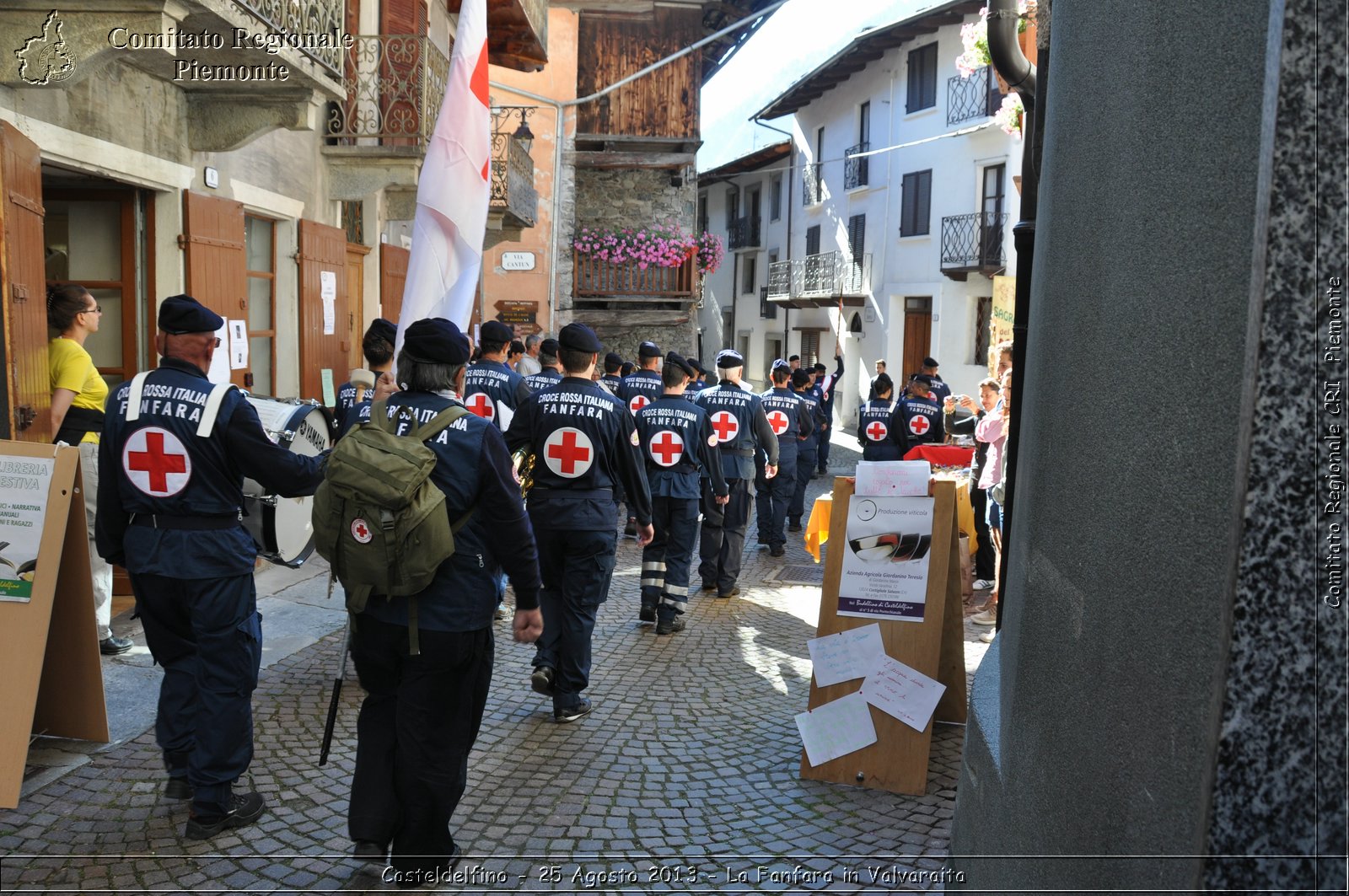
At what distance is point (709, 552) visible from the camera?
978 cm

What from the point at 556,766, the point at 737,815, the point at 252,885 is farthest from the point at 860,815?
the point at 252,885

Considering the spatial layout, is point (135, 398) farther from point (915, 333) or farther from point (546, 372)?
point (915, 333)

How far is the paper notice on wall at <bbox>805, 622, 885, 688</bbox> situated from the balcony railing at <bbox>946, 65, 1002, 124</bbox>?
22.9 meters

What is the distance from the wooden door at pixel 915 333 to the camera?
3025cm

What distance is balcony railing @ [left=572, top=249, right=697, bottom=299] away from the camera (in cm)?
2525

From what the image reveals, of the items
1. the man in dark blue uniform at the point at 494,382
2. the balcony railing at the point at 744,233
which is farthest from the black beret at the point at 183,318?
the balcony railing at the point at 744,233

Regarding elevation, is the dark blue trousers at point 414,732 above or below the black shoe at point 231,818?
above

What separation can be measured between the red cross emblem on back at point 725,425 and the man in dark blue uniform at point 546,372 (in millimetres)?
1443

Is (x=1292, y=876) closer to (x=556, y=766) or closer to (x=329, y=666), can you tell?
(x=556, y=766)

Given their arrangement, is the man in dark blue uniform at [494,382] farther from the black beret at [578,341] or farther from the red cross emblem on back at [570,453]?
the red cross emblem on back at [570,453]

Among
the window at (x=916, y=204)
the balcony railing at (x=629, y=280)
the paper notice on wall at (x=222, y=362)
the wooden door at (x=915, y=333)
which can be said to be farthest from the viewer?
the wooden door at (x=915, y=333)

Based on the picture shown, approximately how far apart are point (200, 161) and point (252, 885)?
688cm

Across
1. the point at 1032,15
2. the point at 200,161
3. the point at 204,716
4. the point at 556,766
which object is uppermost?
the point at 1032,15

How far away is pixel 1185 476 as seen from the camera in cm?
201
